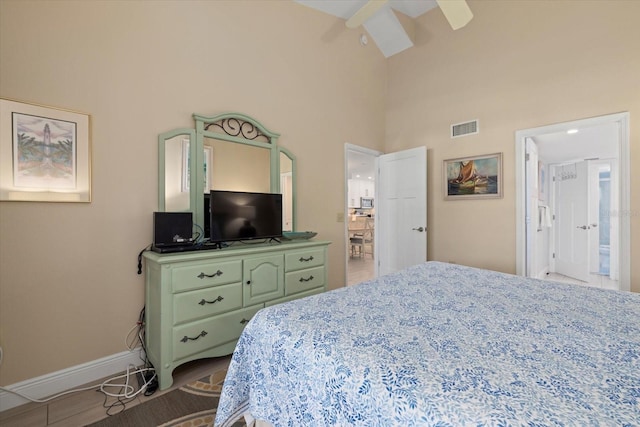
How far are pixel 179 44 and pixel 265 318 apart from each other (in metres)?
2.39

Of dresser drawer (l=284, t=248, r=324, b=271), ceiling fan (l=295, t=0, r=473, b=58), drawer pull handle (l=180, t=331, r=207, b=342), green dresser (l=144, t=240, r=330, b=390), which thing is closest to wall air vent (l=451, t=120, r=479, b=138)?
ceiling fan (l=295, t=0, r=473, b=58)

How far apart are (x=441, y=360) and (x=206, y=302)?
165 centimetres

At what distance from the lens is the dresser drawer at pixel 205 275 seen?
6.21ft

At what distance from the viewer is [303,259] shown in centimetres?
264

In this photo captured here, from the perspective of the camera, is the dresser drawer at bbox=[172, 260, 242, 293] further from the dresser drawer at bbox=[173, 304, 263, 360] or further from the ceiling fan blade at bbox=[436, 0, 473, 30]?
the ceiling fan blade at bbox=[436, 0, 473, 30]

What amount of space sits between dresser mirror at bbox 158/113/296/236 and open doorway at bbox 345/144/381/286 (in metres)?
1.07

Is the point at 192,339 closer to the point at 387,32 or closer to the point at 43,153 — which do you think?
the point at 43,153

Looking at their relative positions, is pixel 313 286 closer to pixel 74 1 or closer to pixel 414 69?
pixel 74 1

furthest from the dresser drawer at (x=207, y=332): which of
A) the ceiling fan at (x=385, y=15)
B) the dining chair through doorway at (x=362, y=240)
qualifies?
the dining chair through doorway at (x=362, y=240)

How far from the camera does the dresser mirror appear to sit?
231cm

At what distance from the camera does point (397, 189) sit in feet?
13.1

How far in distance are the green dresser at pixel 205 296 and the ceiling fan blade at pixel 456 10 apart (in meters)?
2.26

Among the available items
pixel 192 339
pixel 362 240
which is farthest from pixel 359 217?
pixel 192 339

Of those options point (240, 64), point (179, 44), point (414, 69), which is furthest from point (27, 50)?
point (414, 69)
